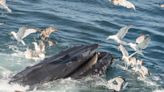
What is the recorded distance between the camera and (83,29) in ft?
65.3

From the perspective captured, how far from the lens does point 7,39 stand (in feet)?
55.3

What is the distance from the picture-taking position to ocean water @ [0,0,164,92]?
45.5 ft

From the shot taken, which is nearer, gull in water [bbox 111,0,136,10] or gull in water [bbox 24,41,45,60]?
gull in water [bbox 24,41,45,60]

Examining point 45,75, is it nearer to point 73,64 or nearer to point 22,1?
point 73,64

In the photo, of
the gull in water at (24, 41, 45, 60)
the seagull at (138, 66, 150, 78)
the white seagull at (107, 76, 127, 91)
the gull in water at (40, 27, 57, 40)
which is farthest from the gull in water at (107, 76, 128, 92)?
the gull in water at (40, 27, 57, 40)

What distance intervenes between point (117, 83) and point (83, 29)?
21.0 feet

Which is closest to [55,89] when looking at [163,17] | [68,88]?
[68,88]

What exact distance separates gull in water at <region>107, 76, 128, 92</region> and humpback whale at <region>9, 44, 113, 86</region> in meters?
0.62

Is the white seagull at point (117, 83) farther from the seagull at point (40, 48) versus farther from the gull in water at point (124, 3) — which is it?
the gull in water at point (124, 3)

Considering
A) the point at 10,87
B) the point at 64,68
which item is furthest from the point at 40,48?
the point at 10,87

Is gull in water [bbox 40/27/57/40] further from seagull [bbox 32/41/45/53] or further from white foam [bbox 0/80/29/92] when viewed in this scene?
white foam [bbox 0/80/29/92]

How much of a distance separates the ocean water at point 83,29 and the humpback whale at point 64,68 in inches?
7.7

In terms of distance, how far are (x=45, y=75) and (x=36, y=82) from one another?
28cm

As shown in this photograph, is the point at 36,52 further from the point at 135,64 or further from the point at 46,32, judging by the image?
the point at 46,32
